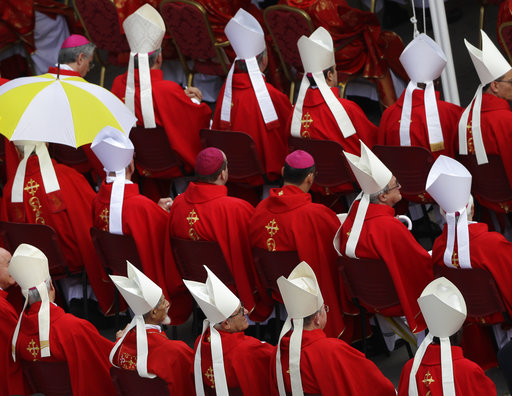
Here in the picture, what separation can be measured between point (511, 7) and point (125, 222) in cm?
319

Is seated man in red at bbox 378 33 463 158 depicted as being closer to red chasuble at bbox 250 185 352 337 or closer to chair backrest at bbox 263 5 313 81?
red chasuble at bbox 250 185 352 337

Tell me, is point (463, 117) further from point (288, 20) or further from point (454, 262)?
point (288, 20)

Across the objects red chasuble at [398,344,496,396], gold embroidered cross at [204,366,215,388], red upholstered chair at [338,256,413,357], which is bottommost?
gold embroidered cross at [204,366,215,388]

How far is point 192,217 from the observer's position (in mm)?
6750

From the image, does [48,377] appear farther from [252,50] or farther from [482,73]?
[482,73]

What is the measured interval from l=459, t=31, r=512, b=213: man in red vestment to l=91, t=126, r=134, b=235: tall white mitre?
197 centimetres

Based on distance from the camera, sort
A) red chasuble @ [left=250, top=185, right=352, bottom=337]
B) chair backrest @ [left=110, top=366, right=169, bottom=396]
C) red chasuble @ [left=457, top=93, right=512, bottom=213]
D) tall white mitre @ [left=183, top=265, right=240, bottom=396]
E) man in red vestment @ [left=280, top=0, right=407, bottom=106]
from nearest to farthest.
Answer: tall white mitre @ [left=183, top=265, right=240, bottom=396] < chair backrest @ [left=110, top=366, right=169, bottom=396] < red chasuble @ [left=250, top=185, right=352, bottom=337] < red chasuble @ [left=457, top=93, right=512, bottom=213] < man in red vestment @ [left=280, top=0, right=407, bottom=106]

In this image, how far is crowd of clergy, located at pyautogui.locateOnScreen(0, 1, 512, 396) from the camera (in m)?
5.45

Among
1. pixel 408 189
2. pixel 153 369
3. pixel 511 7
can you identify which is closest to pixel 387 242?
pixel 408 189

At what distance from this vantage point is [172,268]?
23.0ft

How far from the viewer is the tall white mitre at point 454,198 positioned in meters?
5.90

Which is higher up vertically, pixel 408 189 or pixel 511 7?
pixel 511 7

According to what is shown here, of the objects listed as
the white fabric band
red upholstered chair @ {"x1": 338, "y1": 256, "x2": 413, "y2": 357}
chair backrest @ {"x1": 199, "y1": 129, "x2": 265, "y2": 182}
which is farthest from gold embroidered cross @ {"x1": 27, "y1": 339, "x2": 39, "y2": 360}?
chair backrest @ {"x1": 199, "y1": 129, "x2": 265, "y2": 182}

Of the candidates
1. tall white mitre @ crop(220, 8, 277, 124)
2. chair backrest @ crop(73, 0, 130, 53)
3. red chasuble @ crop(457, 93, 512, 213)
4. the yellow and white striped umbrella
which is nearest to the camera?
red chasuble @ crop(457, 93, 512, 213)
